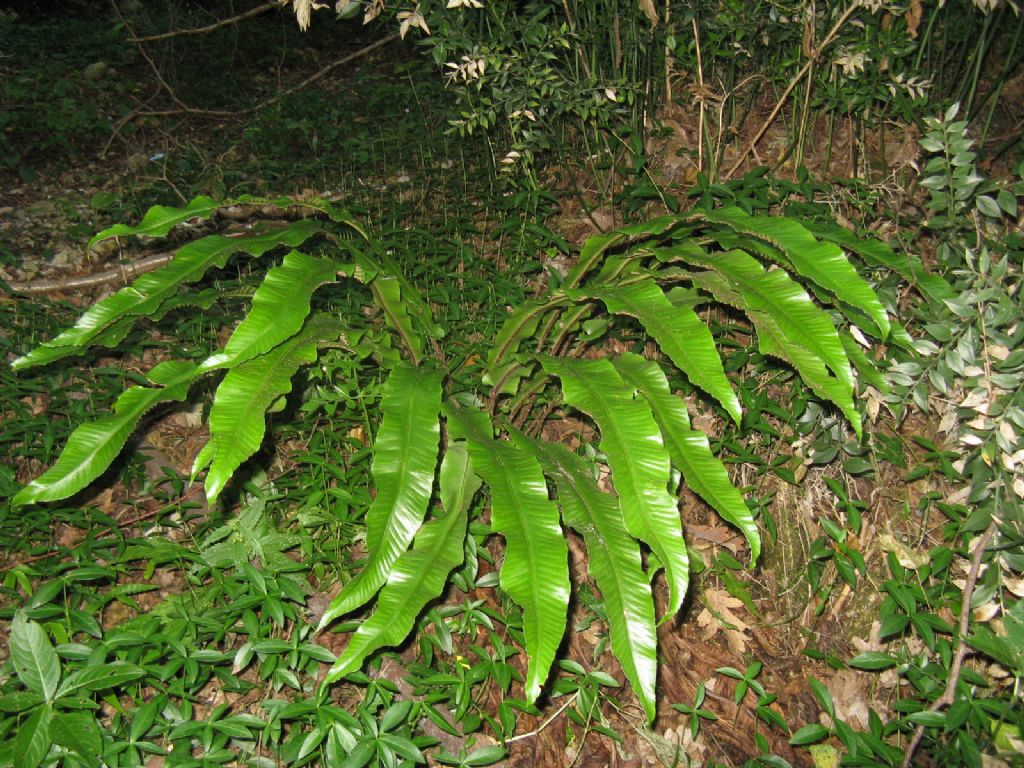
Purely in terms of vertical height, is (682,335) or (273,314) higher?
(273,314)

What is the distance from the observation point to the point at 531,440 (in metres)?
1.92

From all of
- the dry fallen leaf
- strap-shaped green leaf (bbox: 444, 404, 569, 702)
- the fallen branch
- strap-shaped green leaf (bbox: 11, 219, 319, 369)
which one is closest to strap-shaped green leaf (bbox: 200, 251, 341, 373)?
strap-shaped green leaf (bbox: 11, 219, 319, 369)

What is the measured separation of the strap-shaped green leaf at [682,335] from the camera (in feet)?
5.30

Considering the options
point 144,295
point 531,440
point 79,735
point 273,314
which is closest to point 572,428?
point 531,440

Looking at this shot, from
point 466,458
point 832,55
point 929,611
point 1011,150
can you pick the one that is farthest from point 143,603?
point 1011,150

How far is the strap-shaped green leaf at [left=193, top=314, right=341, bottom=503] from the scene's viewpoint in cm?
154

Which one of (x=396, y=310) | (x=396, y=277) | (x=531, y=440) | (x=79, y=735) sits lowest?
(x=79, y=735)

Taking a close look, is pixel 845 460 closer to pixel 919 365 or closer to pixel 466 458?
pixel 919 365

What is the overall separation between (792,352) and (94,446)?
166 cm

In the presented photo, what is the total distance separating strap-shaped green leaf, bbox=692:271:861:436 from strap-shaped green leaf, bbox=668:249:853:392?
0.08 ft

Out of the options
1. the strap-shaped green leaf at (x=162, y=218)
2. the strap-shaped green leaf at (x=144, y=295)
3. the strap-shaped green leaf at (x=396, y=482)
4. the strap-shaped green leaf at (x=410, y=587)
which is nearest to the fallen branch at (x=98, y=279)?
the strap-shaped green leaf at (x=162, y=218)

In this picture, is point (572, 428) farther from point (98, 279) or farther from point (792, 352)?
point (98, 279)

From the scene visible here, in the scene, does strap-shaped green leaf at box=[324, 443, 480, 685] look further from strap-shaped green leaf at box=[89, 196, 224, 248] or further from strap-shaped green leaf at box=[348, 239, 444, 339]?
strap-shaped green leaf at box=[89, 196, 224, 248]

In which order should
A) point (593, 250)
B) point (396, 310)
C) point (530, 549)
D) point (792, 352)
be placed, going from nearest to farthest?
1. point (530, 549)
2. point (792, 352)
3. point (593, 250)
4. point (396, 310)
